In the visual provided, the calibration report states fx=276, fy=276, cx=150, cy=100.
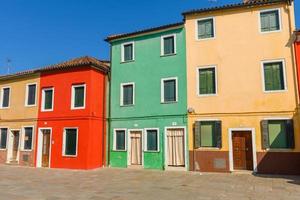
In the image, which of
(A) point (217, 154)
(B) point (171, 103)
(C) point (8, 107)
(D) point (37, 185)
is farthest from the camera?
(C) point (8, 107)

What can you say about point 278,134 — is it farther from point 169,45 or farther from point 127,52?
point 127,52

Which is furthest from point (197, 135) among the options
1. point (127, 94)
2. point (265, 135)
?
point (127, 94)

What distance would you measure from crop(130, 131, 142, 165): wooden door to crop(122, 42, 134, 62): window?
5.11 metres

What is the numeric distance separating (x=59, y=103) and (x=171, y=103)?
7.90m

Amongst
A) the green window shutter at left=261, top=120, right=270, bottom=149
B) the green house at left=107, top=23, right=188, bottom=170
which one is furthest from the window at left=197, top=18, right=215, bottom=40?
the green window shutter at left=261, top=120, right=270, bottom=149

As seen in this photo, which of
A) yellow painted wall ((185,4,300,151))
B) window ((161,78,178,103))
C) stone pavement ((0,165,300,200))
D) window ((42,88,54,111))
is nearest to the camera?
stone pavement ((0,165,300,200))

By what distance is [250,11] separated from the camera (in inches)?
626

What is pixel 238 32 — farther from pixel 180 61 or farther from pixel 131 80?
pixel 131 80

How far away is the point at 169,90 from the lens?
17.4m

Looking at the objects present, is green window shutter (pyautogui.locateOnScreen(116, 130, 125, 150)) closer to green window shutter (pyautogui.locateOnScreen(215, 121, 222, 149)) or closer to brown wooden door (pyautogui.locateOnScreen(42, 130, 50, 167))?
brown wooden door (pyautogui.locateOnScreen(42, 130, 50, 167))

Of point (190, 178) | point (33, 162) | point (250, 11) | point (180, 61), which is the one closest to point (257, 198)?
point (190, 178)

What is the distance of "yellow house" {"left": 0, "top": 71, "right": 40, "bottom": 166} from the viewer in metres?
20.1

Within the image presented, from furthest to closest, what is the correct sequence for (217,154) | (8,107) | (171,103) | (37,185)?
(8,107), (171,103), (217,154), (37,185)

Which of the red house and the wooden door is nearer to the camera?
the wooden door
